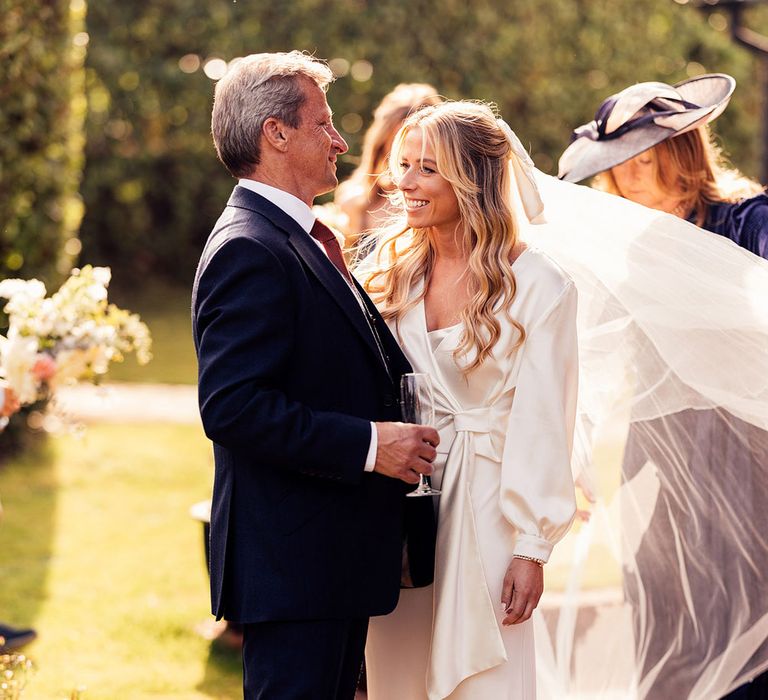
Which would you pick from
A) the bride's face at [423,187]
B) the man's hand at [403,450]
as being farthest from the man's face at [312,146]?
the man's hand at [403,450]

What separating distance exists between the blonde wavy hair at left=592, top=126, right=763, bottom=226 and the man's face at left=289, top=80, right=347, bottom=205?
1470mm

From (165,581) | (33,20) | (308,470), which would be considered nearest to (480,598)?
(308,470)

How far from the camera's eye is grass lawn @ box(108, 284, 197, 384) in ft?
39.1

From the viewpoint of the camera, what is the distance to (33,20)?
24.6 ft

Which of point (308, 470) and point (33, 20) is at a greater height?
point (33, 20)

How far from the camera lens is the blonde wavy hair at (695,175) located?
12.5 ft

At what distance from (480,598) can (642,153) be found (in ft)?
5.66

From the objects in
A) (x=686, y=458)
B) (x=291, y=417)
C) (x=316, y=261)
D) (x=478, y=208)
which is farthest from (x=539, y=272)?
(x=686, y=458)

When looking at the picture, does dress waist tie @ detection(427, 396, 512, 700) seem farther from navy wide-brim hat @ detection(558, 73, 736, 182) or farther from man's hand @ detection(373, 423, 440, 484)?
navy wide-brim hat @ detection(558, 73, 736, 182)

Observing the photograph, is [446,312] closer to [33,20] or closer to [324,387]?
[324,387]

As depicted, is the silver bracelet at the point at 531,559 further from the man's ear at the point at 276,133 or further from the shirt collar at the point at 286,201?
the man's ear at the point at 276,133

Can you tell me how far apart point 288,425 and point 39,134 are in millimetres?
5899

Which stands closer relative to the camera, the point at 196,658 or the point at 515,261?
the point at 515,261

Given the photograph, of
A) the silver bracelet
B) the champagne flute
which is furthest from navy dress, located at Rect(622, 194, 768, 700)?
the champagne flute
